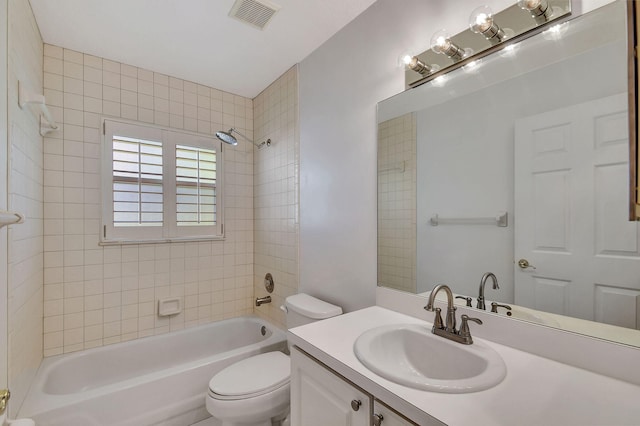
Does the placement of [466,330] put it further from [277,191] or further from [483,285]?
[277,191]

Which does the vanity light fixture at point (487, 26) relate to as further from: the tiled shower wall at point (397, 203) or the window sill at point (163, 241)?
the window sill at point (163, 241)

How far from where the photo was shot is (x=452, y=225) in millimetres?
1241

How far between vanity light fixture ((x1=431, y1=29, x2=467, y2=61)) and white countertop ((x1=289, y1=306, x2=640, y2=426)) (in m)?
1.15

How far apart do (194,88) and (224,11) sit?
1.04 meters

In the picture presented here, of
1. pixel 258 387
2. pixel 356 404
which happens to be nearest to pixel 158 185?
pixel 258 387

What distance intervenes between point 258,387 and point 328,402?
684mm

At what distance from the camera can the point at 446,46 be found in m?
1.17

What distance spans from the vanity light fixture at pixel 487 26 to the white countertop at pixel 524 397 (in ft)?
3.69

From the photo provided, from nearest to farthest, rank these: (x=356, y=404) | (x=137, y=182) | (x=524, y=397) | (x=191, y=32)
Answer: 1. (x=524, y=397)
2. (x=356, y=404)
3. (x=191, y=32)
4. (x=137, y=182)

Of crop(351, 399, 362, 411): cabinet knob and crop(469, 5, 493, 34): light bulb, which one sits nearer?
crop(351, 399, 362, 411): cabinet knob

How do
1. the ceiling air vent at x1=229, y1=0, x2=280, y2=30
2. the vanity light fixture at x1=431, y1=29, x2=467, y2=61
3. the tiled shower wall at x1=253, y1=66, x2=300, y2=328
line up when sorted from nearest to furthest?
the vanity light fixture at x1=431, y1=29, x2=467, y2=61, the ceiling air vent at x1=229, y1=0, x2=280, y2=30, the tiled shower wall at x1=253, y1=66, x2=300, y2=328

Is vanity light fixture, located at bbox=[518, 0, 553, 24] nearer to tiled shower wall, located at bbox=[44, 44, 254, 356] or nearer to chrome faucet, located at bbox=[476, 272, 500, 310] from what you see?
chrome faucet, located at bbox=[476, 272, 500, 310]

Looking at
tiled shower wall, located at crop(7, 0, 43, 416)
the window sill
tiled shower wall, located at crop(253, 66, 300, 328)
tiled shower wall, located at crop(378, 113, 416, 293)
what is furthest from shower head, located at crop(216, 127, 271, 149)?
tiled shower wall, located at crop(378, 113, 416, 293)

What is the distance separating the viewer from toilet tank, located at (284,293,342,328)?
1.60 m
